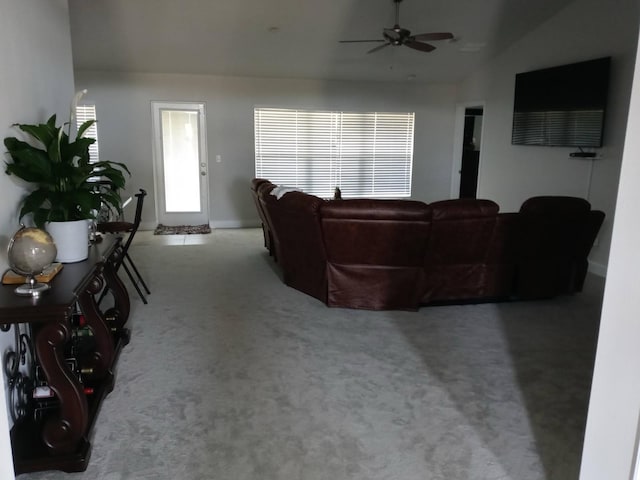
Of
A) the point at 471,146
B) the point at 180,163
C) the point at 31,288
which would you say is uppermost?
the point at 471,146

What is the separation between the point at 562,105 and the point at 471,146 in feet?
11.2

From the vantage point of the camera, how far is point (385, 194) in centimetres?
880

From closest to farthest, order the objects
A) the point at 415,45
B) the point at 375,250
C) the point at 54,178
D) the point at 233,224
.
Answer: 1. the point at 54,178
2. the point at 375,250
3. the point at 415,45
4. the point at 233,224

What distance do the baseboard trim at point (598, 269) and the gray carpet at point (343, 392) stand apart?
981mm

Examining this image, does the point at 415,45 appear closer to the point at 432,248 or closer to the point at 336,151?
the point at 432,248

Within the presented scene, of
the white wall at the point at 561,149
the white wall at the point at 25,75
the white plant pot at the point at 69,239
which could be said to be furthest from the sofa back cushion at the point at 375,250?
the white wall at the point at 561,149

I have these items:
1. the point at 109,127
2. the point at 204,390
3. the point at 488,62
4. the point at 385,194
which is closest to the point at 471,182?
the point at 385,194

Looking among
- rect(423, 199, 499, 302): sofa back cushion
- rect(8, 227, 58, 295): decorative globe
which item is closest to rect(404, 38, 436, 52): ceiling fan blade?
rect(423, 199, 499, 302): sofa back cushion

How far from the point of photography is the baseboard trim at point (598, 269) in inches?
209

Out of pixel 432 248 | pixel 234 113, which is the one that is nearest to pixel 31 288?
pixel 432 248

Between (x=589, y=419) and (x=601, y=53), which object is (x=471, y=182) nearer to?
(x=601, y=53)

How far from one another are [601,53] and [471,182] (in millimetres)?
4245

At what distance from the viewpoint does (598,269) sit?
5.38m

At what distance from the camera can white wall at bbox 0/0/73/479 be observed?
230 centimetres
